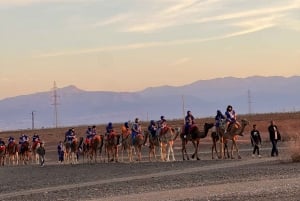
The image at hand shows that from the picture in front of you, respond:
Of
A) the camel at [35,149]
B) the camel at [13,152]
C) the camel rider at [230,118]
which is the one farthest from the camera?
the camel at [13,152]

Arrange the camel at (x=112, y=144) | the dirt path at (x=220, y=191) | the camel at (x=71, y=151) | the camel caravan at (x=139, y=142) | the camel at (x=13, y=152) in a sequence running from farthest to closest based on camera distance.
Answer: the camel at (x=13, y=152)
the camel at (x=71, y=151)
the camel at (x=112, y=144)
the camel caravan at (x=139, y=142)
the dirt path at (x=220, y=191)

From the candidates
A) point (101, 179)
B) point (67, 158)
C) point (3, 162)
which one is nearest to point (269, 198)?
point (101, 179)

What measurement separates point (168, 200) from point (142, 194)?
287cm

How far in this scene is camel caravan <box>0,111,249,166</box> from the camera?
46000 mm

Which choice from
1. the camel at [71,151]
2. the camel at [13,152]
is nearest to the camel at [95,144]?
the camel at [71,151]

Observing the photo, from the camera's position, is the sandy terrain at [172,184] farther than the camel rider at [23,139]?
No

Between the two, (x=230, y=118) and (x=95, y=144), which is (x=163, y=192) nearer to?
(x=230, y=118)

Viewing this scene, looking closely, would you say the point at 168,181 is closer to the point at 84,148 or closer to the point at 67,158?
the point at 84,148

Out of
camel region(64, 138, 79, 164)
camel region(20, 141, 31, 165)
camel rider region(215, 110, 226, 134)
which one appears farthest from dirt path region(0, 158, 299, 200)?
camel region(20, 141, 31, 165)

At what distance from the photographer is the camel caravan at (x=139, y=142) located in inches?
1811

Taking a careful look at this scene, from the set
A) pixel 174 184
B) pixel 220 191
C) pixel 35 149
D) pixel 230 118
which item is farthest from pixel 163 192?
pixel 35 149

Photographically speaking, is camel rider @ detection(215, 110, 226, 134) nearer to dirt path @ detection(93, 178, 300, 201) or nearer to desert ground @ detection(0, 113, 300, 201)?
desert ground @ detection(0, 113, 300, 201)

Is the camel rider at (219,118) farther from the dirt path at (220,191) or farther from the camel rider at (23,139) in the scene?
the camel rider at (23,139)

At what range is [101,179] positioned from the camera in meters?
35.2
